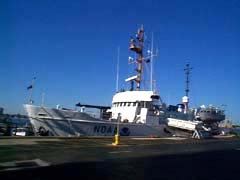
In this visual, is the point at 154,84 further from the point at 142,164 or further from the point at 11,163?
the point at 11,163

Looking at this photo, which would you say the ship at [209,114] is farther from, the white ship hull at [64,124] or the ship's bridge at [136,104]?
the white ship hull at [64,124]

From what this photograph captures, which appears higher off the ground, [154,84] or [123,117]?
[154,84]

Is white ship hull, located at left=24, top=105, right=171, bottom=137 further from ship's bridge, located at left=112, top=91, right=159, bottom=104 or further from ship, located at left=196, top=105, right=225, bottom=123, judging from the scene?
ship, located at left=196, top=105, right=225, bottom=123

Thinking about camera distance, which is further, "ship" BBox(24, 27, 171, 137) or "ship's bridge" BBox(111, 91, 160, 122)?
"ship's bridge" BBox(111, 91, 160, 122)

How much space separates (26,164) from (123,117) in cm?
2126

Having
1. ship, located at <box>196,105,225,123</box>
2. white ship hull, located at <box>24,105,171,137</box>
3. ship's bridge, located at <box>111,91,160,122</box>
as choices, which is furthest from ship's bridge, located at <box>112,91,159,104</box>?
ship, located at <box>196,105,225,123</box>

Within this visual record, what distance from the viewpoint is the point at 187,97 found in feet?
130

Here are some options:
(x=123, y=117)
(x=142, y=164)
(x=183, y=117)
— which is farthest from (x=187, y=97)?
(x=142, y=164)

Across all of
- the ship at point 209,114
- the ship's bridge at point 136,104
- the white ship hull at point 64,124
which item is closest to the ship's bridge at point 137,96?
the ship's bridge at point 136,104

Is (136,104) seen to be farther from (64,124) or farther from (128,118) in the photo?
(64,124)

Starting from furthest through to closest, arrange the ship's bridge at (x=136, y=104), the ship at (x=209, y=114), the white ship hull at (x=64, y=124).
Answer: the ship at (x=209, y=114)
the ship's bridge at (x=136, y=104)
the white ship hull at (x=64, y=124)

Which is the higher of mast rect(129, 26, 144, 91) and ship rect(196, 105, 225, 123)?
mast rect(129, 26, 144, 91)

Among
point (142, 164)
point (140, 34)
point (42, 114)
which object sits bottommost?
point (142, 164)

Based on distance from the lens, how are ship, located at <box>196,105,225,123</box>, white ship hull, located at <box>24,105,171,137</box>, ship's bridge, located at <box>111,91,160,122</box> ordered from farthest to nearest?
1. ship, located at <box>196,105,225,123</box>
2. ship's bridge, located at <box>111,91,160,122</box>
3. white ship hull, located at <box>24,105,171,137</box>
